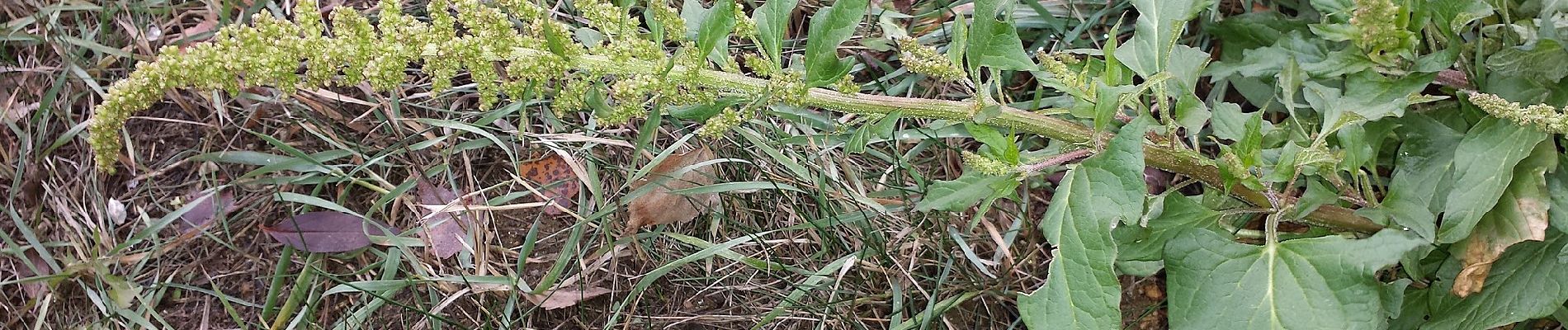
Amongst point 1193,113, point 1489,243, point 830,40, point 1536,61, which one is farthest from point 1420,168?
point 830,40

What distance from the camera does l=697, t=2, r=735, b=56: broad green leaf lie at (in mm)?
1716

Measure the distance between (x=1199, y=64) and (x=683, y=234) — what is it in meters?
1.47

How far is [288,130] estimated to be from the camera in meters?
3.17

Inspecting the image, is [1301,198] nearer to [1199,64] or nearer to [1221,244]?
[1221,244]

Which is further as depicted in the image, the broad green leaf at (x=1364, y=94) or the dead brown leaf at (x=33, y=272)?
the dead brown leaf at (x=33, y=272)

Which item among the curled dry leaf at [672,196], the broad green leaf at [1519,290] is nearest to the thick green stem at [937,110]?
the broad green leaf at [1519,290]

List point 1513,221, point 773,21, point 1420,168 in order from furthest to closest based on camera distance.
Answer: point 1420,168 → point 1513,221 → point 773,21

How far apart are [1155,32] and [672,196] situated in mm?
1420

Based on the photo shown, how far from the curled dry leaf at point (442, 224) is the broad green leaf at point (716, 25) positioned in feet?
5.16

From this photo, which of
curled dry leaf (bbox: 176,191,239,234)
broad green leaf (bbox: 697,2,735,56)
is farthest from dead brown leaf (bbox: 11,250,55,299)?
broad green leaf (bbox: 697,2,735,56)

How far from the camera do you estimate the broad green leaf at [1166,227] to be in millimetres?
2205

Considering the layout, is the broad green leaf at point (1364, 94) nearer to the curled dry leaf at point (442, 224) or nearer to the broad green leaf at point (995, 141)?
the broad green leaf at point (995, 141)

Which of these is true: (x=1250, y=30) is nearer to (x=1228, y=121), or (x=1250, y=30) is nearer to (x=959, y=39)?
(x=1228, y=121)

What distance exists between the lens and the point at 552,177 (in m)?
3.13
